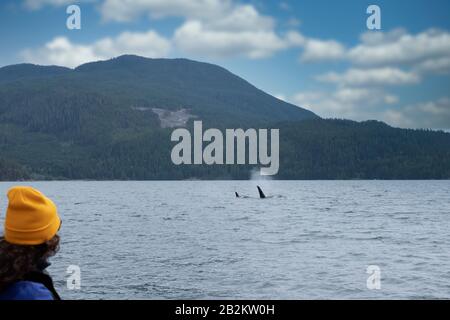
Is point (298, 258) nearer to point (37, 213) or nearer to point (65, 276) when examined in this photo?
point (65, 276)

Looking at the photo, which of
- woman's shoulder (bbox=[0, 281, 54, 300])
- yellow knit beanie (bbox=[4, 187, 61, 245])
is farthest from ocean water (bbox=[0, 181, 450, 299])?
yellow knit beanie (bbox=[4, 187, 61, 245])

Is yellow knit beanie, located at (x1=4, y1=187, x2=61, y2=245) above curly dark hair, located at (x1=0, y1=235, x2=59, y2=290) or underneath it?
above

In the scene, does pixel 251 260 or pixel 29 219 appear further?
pixel 251 260

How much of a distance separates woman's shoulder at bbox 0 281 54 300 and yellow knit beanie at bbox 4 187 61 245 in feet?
0.97

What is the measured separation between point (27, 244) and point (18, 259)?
124 mm

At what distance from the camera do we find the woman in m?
4.61

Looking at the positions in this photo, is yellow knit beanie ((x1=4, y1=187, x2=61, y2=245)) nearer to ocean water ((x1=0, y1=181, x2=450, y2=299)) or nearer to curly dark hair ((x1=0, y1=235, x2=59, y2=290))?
curly dark hair ((x1=0, y1=235, x2=59, y2=290))

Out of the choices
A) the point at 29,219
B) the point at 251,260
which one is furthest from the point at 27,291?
the point at 251,260

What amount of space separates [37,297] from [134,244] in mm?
40427

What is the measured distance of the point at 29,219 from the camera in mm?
4625

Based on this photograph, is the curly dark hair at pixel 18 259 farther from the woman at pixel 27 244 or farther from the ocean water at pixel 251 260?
the ocean water at pixel 251 260

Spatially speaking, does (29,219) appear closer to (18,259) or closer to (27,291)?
(18,259)

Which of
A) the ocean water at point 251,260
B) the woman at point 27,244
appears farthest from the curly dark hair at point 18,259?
the ocean water at point 251,260

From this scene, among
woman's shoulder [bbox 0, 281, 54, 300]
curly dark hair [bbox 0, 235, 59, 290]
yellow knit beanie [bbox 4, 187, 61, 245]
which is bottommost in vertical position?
woman's shoulder [bbox 0, 281, 54, 300]
